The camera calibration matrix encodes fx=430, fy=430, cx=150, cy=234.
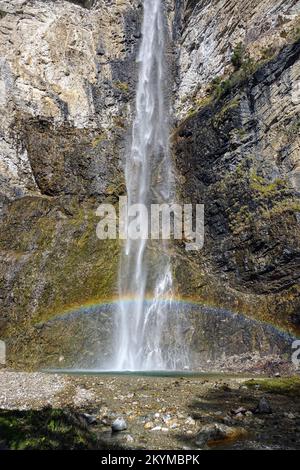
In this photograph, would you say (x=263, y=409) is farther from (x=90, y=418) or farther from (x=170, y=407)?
(x=90, y=418)

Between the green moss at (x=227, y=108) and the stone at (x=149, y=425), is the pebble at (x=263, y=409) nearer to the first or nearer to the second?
the stone at (x=149, y=425)

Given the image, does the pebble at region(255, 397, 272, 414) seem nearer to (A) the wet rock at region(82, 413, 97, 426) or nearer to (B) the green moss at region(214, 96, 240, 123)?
(A) the wet rock at region(82, 413, 97, 426)

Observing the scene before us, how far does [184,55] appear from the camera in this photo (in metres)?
31.5

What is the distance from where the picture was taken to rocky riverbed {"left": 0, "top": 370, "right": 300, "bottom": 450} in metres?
7.51

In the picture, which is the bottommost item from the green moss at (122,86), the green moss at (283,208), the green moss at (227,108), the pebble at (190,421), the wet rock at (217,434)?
the pebble at (190,421)

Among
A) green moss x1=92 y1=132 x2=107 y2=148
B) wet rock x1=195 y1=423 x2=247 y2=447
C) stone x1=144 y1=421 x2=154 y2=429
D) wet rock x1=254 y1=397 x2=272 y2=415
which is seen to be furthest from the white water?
wet rock x1=195 y1=423 x2=247 y2=447

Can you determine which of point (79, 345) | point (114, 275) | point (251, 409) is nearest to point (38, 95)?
point (114, 275)

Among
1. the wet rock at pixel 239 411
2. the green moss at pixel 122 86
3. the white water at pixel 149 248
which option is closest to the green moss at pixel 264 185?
the white water at pixel 149 248

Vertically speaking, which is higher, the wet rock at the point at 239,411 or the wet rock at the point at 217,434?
the wet rock at the point at 217,434

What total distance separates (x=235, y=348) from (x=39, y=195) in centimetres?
1487

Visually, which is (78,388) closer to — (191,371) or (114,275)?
(191,371)

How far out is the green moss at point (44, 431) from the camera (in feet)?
20.8

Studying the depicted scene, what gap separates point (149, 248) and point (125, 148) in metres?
8.02

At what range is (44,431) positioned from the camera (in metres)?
7.14
